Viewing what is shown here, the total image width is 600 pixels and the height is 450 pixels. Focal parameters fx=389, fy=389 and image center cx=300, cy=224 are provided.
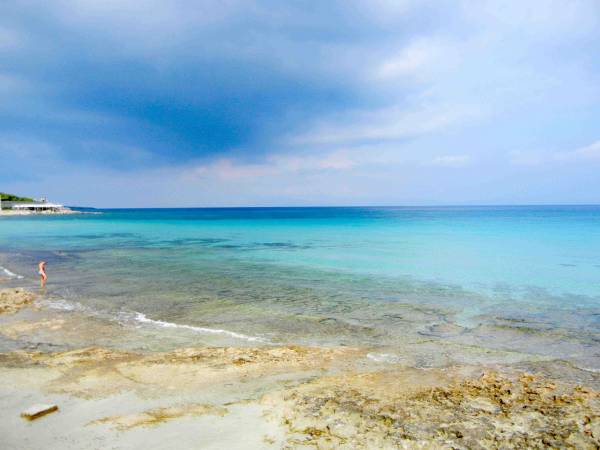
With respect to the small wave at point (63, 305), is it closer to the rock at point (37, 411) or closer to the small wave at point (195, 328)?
the small wave at point (195, 328)

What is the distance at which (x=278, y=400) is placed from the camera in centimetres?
771

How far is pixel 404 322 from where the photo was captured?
1403 cm

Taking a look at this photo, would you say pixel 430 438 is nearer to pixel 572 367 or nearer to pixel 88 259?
pixel 572 367

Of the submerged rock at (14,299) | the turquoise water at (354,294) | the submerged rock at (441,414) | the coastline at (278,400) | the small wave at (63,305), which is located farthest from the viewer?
the small wave at (63,305)

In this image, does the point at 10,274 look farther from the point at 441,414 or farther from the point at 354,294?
the point at 441,414

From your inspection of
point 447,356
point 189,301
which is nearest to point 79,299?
point 189,301

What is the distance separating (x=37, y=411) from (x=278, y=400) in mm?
4387

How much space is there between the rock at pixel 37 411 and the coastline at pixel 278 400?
0.13 meters

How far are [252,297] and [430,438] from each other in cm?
1237

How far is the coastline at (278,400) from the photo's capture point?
249 inches

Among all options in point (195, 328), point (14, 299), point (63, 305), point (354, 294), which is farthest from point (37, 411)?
point (354, 294)

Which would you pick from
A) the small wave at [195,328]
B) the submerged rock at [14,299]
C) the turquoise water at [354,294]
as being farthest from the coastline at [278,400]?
the submerged rock at [14,299]

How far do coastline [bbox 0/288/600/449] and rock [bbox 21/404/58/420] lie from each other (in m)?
0.13

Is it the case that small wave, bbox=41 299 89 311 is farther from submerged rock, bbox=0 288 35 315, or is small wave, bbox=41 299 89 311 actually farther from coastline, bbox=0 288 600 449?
coastline, bbox=0 288 600 449
